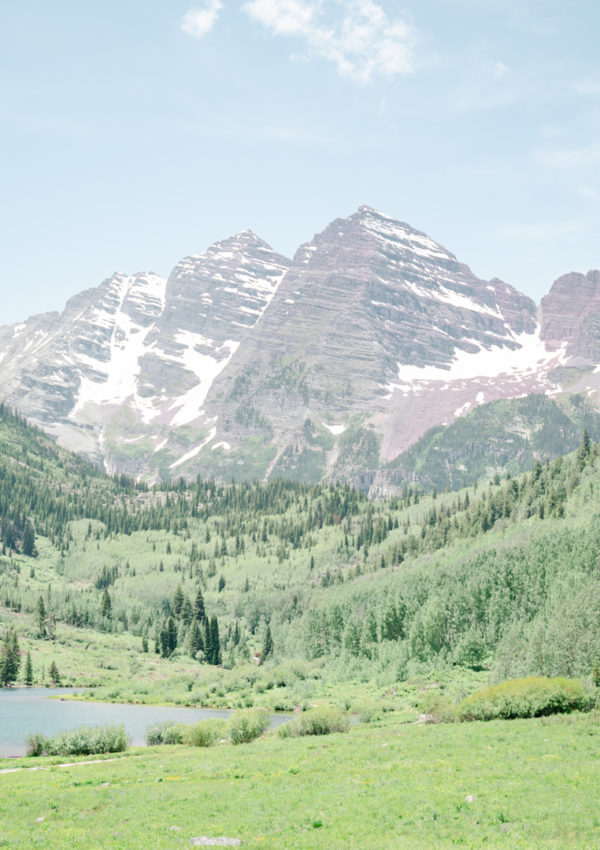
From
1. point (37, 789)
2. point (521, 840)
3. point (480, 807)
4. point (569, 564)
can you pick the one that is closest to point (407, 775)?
point (480, 807)

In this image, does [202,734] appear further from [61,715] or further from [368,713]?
[61,715]

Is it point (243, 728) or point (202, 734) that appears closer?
point (243, 728)

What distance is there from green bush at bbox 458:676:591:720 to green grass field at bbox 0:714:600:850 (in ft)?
18.7

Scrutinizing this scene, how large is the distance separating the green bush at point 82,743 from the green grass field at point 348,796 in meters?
10.9

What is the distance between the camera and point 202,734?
79000 mm

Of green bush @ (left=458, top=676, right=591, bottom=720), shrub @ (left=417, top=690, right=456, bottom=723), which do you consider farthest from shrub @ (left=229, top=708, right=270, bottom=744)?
green bush @ (left=458, top=676, right=591, bottom=720)

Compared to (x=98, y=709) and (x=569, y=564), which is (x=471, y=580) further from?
(x=98, y=709)

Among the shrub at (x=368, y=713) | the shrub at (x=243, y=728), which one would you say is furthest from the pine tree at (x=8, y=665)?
the shrub at (x=243, y=728)

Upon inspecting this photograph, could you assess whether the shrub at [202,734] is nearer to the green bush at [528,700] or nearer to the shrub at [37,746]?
the shrub at [37,746]

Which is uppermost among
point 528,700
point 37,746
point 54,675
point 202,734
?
point 528,700

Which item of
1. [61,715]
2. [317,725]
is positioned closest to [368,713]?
[317,725]

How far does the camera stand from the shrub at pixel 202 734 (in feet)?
259

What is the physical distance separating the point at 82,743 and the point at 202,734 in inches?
460

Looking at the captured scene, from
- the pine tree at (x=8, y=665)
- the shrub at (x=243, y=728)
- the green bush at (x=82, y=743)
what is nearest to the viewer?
the green bush at (x=82, y=743)
